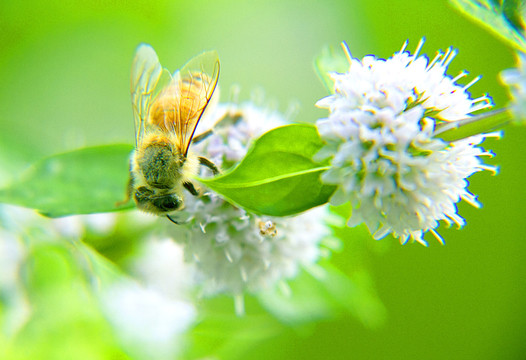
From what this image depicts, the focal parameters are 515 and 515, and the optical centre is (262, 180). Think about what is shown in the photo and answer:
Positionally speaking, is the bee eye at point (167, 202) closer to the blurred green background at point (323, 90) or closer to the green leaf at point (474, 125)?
the green leaf at point (474, 125)

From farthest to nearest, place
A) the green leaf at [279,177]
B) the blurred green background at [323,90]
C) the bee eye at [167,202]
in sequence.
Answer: the blurred green background at [323,90] < the bee eye at [167,202] < the green leaf at [279,177]

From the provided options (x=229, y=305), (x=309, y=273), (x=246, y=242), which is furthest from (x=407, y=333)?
(x=246, y=242)

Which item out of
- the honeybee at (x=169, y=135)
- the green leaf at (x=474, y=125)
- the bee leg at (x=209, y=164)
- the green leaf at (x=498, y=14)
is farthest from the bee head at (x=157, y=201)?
the green leaf at (x=498, y=14)

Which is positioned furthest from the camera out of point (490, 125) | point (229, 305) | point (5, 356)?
point (229, 305)

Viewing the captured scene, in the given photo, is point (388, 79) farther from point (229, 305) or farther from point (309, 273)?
point (229, 305)

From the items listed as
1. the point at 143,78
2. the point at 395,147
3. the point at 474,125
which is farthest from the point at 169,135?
the point at 474,125
